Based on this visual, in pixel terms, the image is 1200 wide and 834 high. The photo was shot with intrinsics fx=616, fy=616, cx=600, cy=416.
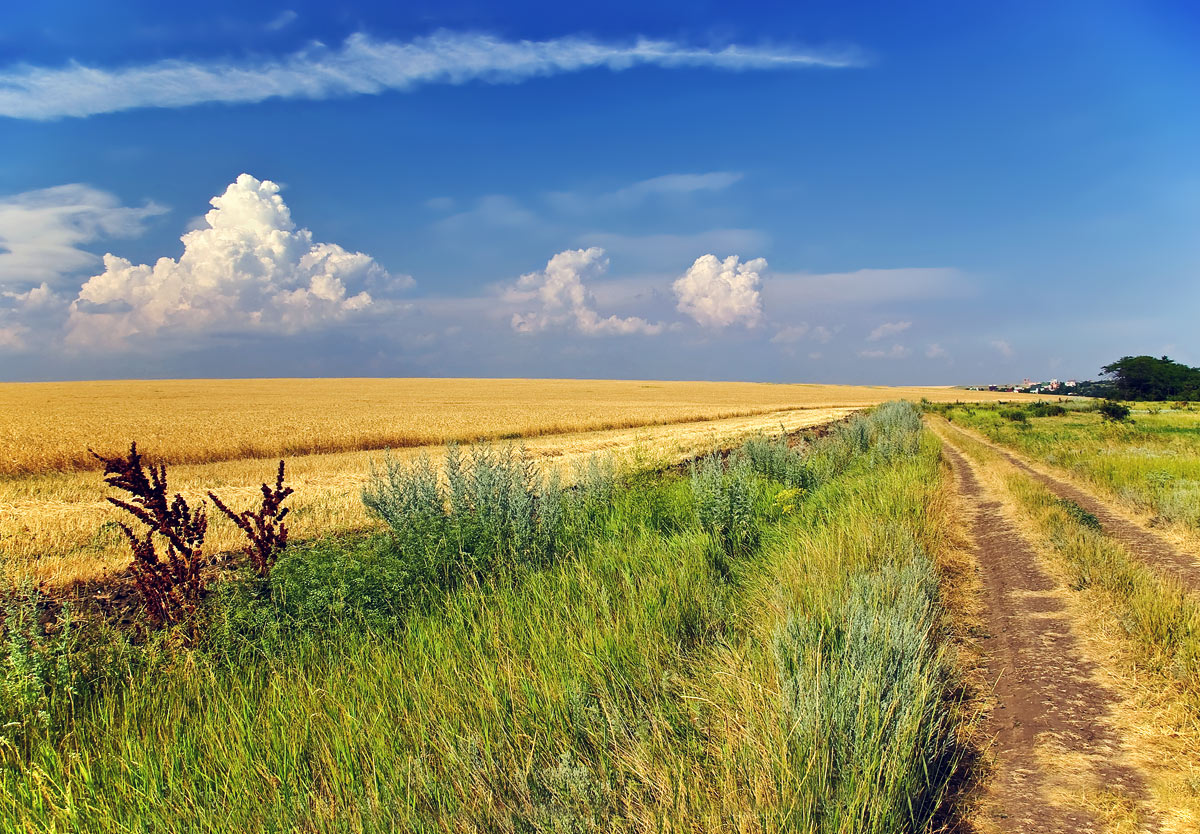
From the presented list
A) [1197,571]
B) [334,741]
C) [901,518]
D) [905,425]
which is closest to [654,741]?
[334,741]

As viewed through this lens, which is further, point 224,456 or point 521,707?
point 224,456

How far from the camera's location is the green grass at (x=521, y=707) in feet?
9.21

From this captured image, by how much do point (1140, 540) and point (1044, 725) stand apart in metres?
6.85

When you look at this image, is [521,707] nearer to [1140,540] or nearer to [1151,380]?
[1140,540]

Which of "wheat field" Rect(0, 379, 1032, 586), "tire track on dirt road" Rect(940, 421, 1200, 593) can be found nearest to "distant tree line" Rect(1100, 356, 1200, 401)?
"wheat field" Rect(0, 379, 1032, 586)

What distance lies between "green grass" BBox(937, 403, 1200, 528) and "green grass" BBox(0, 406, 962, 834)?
7.26 m

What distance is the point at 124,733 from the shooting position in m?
3.69

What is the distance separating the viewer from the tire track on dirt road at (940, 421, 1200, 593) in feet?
23.4

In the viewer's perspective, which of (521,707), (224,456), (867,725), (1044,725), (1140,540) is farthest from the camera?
(224,456)

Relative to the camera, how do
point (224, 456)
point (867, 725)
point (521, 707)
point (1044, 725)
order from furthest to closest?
1. point (224, 456)
2. point (1044, 725)
3. point (521, 707)
4. point (867, 725)

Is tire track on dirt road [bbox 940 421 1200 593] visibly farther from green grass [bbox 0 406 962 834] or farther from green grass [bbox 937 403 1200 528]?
green grass [bbox 0 406 962 834]

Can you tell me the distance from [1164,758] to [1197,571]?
17.0 ft

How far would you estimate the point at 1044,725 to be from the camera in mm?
3943

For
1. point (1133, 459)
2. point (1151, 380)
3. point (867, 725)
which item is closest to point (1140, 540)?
point (1133, 459)
